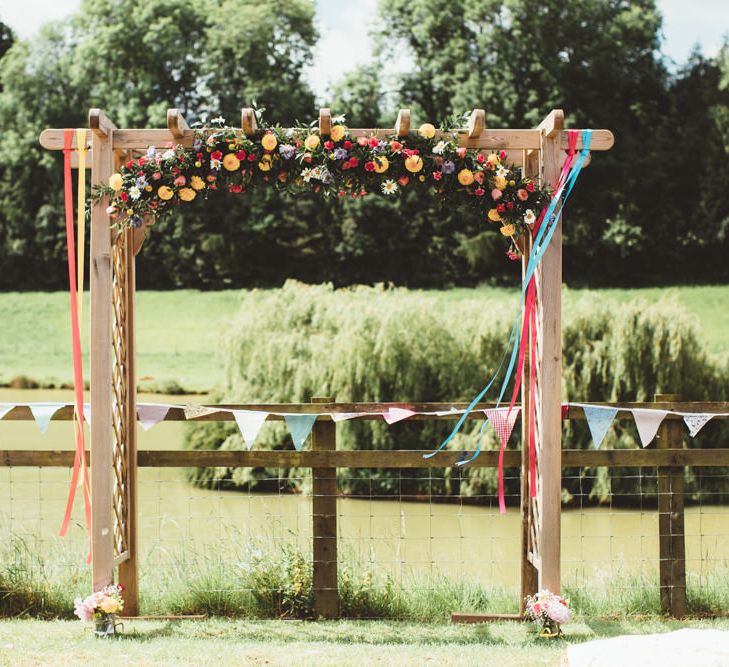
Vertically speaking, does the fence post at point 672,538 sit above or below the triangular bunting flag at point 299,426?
below

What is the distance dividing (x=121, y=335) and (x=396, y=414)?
1834 millimetres

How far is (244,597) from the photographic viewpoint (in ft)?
20.7

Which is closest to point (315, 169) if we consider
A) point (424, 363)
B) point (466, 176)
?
point (466, 176)

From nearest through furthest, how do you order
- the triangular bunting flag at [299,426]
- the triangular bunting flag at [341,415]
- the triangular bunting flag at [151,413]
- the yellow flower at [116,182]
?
the yellow flower at [116,182], the triangular bunting flag at [299,426], the triangular bunting flag at [341,415], the triangular bunting flag at [151,413]

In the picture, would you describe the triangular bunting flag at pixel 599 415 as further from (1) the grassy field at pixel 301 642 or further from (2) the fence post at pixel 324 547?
(2) the fence post at pixel 324 547

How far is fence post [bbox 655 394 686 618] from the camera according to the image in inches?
247

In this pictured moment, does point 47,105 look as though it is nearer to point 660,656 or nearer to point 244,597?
point 244,597

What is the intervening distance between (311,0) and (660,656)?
42816mm

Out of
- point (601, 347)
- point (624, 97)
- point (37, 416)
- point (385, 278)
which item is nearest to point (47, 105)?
point (385, 278)

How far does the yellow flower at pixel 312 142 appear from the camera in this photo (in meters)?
5.77

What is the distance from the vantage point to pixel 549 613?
5.56 meters

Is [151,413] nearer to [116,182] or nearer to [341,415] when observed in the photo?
[341,415]

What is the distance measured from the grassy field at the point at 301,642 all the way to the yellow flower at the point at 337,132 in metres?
2.92

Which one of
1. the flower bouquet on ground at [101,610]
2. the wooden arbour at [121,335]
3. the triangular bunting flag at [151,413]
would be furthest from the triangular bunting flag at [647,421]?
the flower bouquet on ground at [101,610]
